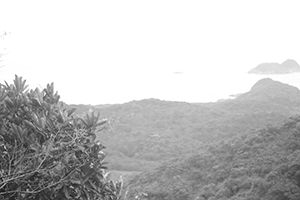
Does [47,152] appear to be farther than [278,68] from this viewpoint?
No

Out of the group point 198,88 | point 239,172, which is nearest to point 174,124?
point 239,172

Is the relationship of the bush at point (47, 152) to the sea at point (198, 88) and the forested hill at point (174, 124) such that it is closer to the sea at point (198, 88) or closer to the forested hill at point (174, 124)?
the forested hill at point (174, 124)

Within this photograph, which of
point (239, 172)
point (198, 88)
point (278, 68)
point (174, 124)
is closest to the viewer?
point (239, 172)

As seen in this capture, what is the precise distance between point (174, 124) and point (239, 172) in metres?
22.0

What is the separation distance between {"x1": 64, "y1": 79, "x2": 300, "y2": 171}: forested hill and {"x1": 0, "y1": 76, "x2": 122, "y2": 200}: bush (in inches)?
680

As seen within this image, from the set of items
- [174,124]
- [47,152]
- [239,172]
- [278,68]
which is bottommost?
[239,172]

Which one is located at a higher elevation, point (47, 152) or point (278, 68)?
point (278, 68)

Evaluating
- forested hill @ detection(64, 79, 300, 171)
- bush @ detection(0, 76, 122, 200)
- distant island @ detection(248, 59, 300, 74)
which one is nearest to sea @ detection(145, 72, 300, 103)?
forested hill @ detection(64, 79, 300, 171)

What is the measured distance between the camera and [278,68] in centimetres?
8306

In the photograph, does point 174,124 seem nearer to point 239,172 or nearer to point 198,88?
point 239,172

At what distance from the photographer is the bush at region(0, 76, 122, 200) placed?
3043mm

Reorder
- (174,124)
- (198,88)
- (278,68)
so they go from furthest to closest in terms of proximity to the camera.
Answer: (278,68)
(198,88)
(174,124)

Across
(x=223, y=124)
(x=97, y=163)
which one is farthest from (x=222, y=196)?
(x=223, y=124)

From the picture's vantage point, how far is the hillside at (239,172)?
363 inches
